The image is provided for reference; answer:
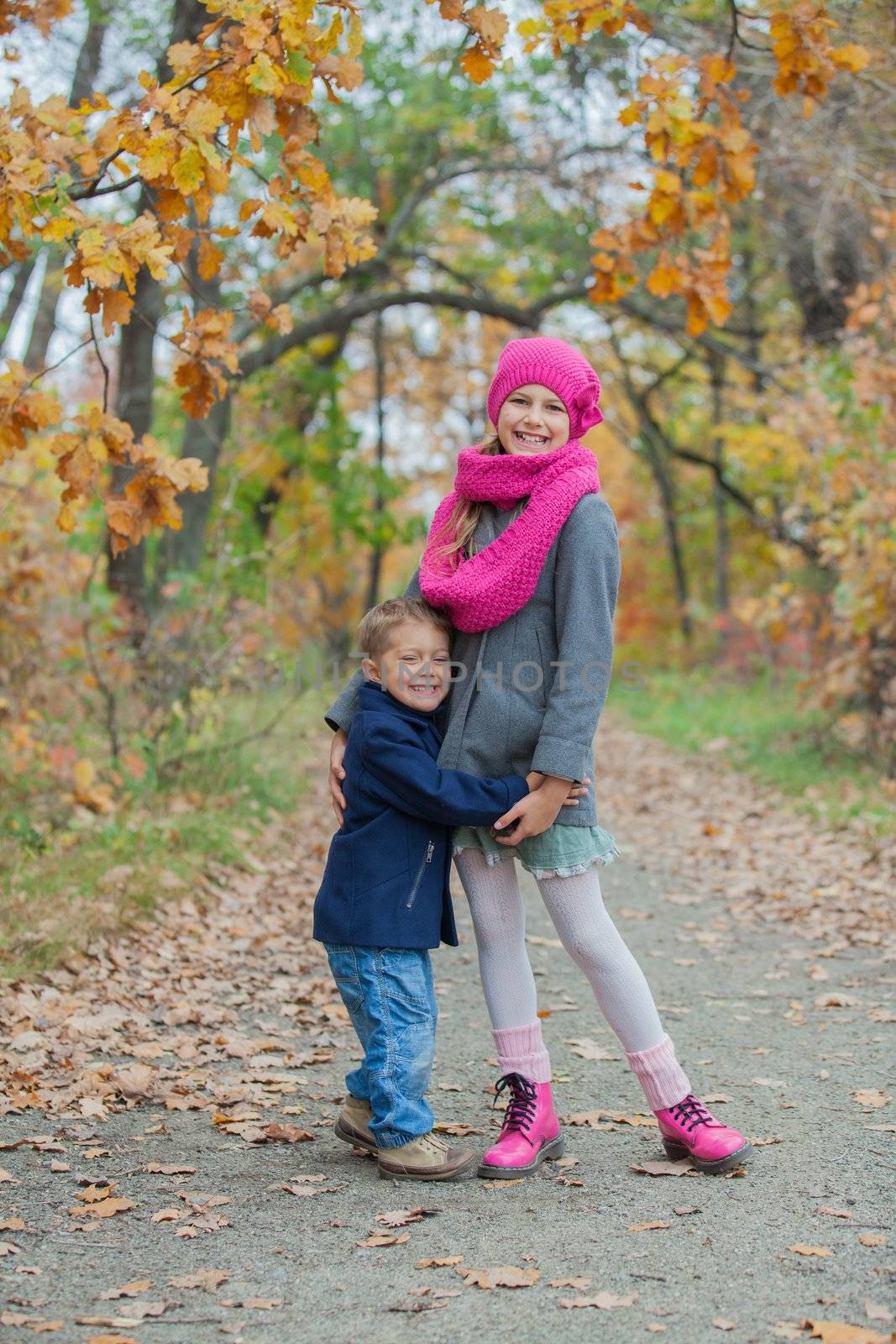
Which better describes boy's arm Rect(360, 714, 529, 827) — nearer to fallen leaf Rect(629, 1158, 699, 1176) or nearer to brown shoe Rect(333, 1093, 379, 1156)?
brown shoe Rect(333, 1093, 379, 1156)

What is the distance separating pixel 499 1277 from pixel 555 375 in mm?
1936

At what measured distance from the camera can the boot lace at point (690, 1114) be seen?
3.08 m

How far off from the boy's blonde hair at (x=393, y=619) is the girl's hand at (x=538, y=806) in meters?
0.45

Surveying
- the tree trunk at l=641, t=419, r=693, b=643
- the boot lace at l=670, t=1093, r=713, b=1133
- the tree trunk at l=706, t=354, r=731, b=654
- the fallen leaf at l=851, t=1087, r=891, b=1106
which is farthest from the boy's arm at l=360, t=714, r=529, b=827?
the tree trunk at l=641, t=419, r=693, b=643

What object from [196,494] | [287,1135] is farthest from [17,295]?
[287,1135]

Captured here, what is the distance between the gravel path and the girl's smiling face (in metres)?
1.71

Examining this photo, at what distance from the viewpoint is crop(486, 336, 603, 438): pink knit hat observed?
10.3ft

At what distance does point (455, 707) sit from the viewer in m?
3.11

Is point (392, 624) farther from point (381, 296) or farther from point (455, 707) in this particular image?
point (381, 296)

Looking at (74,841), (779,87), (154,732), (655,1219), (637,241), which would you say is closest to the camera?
(655,1219)

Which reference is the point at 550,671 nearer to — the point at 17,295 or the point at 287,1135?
the point at 287,1135

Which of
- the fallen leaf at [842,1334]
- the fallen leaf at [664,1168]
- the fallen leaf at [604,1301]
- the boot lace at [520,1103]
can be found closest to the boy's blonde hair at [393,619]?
the boot lace at [520,1103]

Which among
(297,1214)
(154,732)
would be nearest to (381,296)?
(154,732)

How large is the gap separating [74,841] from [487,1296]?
3792mm
